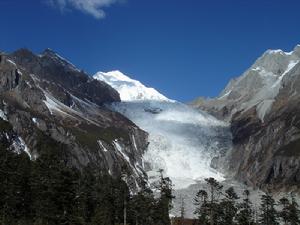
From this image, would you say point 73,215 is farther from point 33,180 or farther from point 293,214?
point 293,214

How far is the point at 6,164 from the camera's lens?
124 metres

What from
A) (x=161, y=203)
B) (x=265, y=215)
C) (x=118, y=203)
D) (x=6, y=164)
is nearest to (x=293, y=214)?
(x=265, y=215)

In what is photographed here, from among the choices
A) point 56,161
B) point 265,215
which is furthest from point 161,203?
point 56,161

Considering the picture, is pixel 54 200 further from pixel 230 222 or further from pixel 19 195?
pixel 230 222

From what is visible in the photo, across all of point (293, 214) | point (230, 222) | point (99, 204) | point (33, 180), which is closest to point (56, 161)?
point (33, 180)

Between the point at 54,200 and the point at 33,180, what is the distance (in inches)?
480

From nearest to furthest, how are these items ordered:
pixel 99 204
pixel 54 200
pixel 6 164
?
pixel 54 200 < pixel 6 164 < pixel 99 204

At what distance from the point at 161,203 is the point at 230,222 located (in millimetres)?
16700

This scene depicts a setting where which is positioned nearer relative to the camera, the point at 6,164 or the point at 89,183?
the point at 6,164

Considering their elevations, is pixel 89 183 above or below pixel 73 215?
above

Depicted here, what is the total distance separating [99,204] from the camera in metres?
154

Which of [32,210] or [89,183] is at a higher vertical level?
[89,183]

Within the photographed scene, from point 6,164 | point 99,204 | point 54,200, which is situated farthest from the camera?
point 99,204

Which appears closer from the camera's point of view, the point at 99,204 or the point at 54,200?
the point at 54,200
